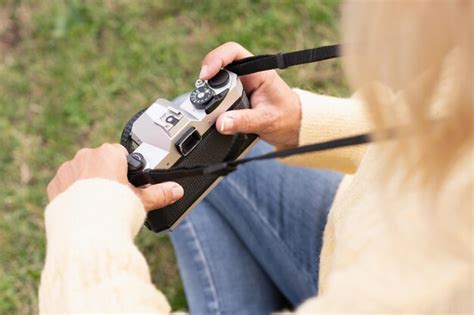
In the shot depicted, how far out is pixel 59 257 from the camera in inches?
28.8

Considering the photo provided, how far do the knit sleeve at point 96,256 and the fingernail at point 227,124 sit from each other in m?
0.18

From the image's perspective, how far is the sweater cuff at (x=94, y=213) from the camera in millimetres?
734

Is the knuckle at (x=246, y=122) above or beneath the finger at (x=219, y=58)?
beneath

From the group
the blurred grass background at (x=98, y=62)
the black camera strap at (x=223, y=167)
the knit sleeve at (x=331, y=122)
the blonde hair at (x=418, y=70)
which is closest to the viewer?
the blonde hair at (x=418, y=70)

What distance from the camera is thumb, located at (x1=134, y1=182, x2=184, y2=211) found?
0.83m

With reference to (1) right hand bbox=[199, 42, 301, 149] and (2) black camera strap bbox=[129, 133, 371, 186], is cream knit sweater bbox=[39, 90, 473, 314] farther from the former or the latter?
(1) right hand bbox=[199, 42, 301, 149]

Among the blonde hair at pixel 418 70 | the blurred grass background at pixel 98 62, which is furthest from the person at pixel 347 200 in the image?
the blurred grass background at pixel 98 62

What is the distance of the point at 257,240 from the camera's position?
3.79 feet

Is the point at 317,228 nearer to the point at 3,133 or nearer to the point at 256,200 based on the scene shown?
the point at 256,200

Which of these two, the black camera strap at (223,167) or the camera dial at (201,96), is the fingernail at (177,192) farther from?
the camera dial at (201,96)

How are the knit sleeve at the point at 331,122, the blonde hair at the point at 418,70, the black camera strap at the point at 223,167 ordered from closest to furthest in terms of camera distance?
the blonde hair at the point at 418,70
the black camera strap at the point at 223,167
the knit sleeve at the point at 331,122

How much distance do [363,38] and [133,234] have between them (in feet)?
1.14

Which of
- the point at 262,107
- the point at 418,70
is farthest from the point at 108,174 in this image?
the point at 418,70

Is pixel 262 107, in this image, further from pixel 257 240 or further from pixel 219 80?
pixel 257 240
